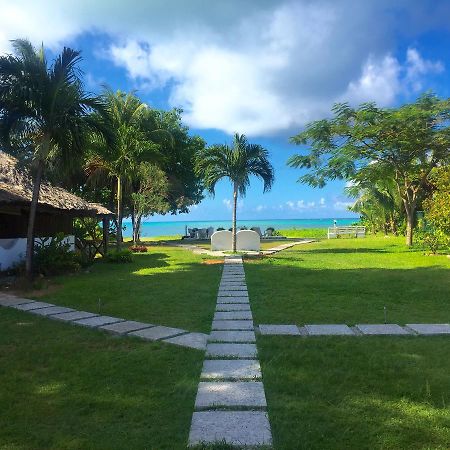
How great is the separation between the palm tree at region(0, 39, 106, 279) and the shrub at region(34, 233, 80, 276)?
91 centimetres

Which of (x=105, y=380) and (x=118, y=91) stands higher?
(x=118, y=91)

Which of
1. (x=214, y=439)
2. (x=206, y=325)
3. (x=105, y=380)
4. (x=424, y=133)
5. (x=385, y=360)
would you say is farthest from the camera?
(x=424, y=133)

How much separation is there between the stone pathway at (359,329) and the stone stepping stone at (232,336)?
23 centimetres

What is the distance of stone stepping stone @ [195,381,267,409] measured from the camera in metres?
3.33

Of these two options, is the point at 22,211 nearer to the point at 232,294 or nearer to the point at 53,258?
the point at 53,258

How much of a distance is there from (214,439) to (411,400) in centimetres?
170

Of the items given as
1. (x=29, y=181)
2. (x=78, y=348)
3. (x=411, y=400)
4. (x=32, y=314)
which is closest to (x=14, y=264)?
(x=29, y=181)

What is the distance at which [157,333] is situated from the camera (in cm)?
550

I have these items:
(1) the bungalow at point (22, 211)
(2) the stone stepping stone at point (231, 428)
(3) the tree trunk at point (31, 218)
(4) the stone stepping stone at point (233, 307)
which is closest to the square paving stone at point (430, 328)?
(4) the stone stepping stone at point (233, 307)

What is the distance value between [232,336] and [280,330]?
695 mm

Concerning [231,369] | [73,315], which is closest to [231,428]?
[231,369]

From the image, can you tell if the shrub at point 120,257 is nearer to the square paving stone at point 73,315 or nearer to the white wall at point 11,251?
the white wall at point 11,251

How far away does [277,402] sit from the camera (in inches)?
132

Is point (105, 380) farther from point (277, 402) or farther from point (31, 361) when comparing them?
point (277, 402)
